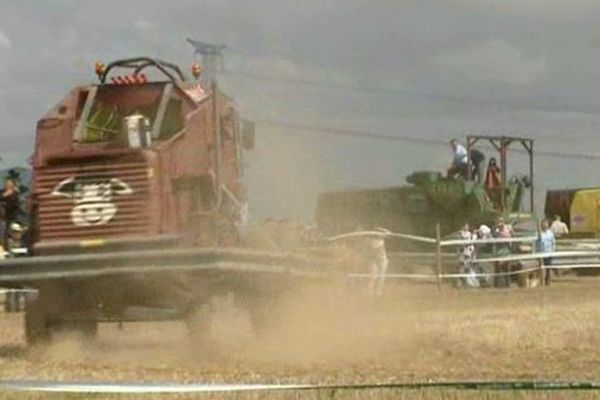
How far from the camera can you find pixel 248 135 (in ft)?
58.6

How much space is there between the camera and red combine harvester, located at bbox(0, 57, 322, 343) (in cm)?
1460

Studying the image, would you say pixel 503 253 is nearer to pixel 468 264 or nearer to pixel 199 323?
pixel 468 264

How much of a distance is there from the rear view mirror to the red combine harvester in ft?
3.52

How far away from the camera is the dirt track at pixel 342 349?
42.2ft

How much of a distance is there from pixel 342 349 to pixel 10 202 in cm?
658

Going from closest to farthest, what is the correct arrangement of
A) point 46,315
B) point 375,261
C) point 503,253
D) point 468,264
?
point 46,315, point 375,261, point 468,264, point 503,253

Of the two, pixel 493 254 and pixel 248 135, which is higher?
pixel 248 135

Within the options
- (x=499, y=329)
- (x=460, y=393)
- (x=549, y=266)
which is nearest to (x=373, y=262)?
(x=549, y=266)

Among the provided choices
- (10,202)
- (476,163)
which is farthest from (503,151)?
(10,202)

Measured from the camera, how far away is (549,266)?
35531 millimetres

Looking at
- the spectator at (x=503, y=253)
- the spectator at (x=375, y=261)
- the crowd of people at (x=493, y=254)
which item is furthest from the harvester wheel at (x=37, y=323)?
the spectator at (x=503, y=253)

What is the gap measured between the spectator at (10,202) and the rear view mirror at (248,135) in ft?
12.1

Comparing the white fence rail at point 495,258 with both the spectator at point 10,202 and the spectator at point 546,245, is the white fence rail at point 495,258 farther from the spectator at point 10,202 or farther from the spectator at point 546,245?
the spectator at point 10,202

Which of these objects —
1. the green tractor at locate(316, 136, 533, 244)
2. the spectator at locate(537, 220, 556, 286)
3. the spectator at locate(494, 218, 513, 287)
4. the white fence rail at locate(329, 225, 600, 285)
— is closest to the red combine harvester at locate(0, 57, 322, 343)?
the white fence rail at locate(329, 225, 600, 285)
